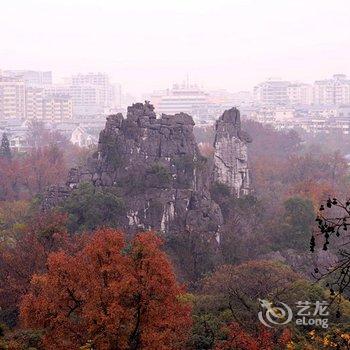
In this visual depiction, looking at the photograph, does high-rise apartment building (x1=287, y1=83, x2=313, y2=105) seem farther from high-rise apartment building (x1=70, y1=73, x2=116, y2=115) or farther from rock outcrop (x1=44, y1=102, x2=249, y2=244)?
rock outcrop (x1=44, y1=102, x2=249, y2=244)

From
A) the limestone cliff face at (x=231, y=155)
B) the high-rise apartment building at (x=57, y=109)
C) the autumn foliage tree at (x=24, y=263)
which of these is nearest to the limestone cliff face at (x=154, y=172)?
the limestone cliff face at (x=231, y=155)

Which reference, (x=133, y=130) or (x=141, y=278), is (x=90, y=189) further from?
(x=141, y=278)

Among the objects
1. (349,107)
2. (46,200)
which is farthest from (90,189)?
(349,107)

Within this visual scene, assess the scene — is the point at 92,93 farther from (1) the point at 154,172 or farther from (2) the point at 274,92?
(1) the point at 154,172

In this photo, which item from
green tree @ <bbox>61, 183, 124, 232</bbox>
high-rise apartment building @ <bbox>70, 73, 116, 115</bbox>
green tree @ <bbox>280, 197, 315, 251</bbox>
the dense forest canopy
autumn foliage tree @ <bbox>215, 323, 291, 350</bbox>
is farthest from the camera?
high-rise apartment building @ <bbox>70, 73, 116, 115</bbox>

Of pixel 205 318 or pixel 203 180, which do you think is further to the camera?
pixel 203 180
